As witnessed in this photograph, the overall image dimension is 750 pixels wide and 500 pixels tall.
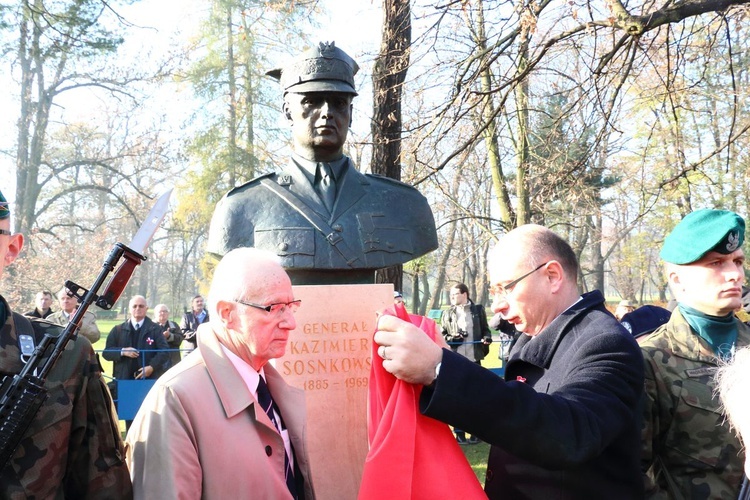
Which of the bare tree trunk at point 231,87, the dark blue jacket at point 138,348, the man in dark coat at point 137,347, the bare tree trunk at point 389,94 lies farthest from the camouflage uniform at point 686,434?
the bare tree trunk at point 231,87

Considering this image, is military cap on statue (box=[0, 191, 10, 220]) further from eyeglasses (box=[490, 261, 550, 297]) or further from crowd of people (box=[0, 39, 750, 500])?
eyeglasses (box=[490, 261, 550, 297])

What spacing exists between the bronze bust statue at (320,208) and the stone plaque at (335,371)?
253mm

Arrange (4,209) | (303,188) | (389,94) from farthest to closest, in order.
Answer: (389,94)
(303,188)
(4,209)

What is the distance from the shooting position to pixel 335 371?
11.8ft

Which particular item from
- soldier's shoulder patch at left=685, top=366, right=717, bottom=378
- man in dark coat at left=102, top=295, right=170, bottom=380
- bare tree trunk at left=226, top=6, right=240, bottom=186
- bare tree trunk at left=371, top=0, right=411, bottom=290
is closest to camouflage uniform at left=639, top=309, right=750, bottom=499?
soldier's shoulder patch at left=685, top=366, right=717, bottom=378

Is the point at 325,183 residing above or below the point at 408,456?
above

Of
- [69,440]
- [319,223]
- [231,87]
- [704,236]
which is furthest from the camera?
[231,87]

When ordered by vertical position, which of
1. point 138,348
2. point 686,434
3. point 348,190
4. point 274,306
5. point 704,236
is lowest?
point 138,348

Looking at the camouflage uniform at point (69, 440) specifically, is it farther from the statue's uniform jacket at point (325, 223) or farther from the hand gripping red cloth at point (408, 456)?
the statue's uniform jacket at point (325, 223)

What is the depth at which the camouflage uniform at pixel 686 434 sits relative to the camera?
7.78 ft

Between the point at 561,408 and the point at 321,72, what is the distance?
2.51 m

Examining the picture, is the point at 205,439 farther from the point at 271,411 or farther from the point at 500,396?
the point at 500,396


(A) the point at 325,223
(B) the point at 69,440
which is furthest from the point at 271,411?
(A) the point at 325,223

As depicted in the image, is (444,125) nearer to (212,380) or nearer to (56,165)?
(212,380)
